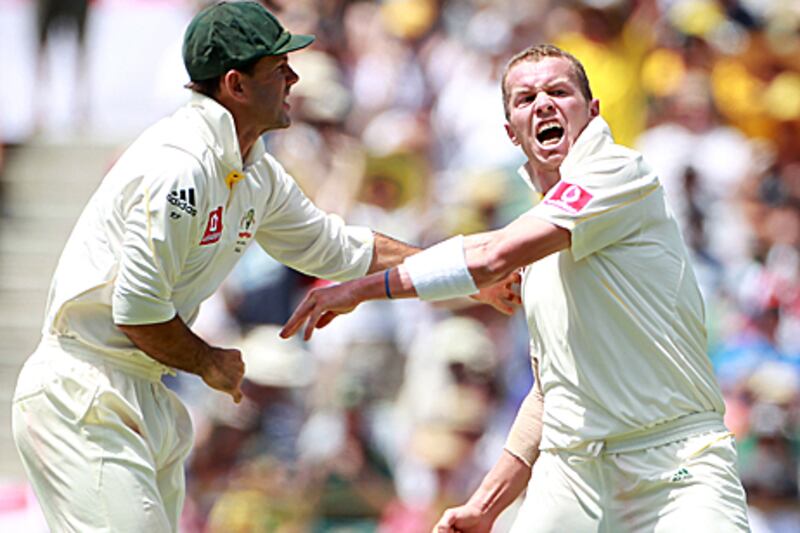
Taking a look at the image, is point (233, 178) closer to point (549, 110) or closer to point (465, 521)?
point (549, 110)

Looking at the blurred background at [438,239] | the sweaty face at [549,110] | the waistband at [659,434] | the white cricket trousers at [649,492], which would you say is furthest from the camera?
the blurred background at [438,239]

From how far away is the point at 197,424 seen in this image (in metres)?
8.93

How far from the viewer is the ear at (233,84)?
459cm

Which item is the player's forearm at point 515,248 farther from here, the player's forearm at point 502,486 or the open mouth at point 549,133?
the player's forearm at point 502,486

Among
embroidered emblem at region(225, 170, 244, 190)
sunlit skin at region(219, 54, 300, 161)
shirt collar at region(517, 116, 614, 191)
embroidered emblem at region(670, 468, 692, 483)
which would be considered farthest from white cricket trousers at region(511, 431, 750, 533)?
sunlit skin at region(219, 54, 300, 161)

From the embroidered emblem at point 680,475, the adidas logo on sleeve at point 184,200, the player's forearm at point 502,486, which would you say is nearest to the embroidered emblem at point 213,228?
the adidas logo on sleeve at point 184,200

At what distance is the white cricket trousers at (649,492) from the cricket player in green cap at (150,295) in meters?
1.10

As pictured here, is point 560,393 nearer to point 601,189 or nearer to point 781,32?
point 601,189

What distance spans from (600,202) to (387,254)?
141cm

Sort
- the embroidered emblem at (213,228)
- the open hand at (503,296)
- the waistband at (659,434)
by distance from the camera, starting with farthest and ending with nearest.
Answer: the open hand at (503,296) → the embroidered emblem at (213,228) → the waistband at (659,434)

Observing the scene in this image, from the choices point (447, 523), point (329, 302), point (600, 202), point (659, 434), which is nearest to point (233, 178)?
point (329, 302)

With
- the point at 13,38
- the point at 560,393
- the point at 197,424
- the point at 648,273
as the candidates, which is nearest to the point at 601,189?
the point at 648,273

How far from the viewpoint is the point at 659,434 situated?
4.15 m

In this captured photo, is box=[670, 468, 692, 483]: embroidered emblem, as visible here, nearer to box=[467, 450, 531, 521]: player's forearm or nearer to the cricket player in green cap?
box=[467, 450, 531, 521]: player's forearm
